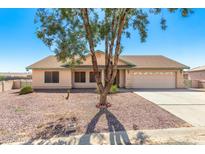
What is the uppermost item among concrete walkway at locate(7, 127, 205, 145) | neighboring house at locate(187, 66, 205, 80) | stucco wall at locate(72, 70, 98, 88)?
neighboring house at locate(187, 66, 205, 80)

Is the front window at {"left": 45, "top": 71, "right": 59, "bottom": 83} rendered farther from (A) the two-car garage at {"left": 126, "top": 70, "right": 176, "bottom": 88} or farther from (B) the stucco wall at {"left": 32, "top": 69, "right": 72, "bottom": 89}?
(A) the two-car garage at {"left": 126, "top": 70, "right": 176, "bottom": 88}

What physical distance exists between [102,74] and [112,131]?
1305 cm

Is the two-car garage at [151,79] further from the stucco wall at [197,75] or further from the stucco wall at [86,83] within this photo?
the stucco wall at [197,75]

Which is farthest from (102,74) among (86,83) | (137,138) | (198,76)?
(198,76)

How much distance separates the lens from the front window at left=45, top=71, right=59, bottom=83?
18.6m

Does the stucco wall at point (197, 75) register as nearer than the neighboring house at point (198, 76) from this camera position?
No

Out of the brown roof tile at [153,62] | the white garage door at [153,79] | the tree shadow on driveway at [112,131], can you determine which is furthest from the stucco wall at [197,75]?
the tree shadow on driveway at [112,131]

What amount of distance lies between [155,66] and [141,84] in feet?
9.38

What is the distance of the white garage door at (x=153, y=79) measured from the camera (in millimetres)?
19469

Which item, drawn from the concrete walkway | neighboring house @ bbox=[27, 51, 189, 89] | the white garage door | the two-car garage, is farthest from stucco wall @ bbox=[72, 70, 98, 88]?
the concrete walkway

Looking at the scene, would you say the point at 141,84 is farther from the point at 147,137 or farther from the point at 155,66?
the point at 147,137

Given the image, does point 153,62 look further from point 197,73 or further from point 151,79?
point 197,73

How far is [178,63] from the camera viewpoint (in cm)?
2056
